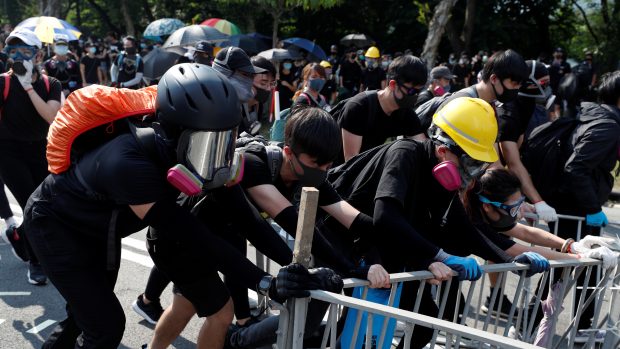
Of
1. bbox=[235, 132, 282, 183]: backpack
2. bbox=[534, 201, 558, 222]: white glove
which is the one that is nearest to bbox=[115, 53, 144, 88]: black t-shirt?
bbox=[534, 201, 558, 222]: white glove

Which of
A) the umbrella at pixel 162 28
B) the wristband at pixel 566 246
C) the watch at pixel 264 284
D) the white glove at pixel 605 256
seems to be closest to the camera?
the watch at pixel 264 284

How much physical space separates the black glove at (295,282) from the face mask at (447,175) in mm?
791

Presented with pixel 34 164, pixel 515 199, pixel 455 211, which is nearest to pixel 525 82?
pixel 515 199

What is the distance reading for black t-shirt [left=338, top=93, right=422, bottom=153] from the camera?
14.4ft

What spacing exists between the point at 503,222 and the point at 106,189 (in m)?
2.40

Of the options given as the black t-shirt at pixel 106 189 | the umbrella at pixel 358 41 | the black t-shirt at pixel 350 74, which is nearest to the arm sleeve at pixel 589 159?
the black t-shirt at pixel 106 189

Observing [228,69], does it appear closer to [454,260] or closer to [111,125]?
[111,125]

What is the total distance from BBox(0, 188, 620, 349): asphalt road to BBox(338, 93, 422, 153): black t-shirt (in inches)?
65.9

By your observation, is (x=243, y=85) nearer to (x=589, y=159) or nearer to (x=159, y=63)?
(x=589, y=159)

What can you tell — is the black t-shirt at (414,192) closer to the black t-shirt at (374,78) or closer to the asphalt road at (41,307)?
the asphalt road at (41,307)

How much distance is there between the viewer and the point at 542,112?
5543 mm

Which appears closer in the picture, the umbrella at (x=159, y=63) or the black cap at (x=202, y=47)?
the black cap at (x=202, y=47)

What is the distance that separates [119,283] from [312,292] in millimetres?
3144

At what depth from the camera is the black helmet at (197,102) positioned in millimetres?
2344
